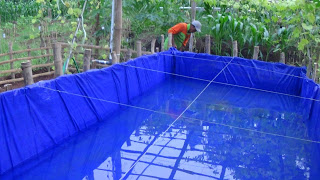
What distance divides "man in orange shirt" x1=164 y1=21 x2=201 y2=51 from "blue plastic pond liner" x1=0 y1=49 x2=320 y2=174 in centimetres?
49

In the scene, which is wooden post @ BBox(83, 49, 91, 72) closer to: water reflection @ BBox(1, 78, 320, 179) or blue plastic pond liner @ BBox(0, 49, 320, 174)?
blue plastic pond liner @ BBox(0, 49, 320, 174)

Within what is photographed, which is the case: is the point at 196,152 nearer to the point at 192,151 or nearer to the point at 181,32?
the point at 192,151

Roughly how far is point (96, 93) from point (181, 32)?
4115mm

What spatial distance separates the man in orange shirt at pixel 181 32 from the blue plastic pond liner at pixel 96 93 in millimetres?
494

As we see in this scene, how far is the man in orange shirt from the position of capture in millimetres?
8914

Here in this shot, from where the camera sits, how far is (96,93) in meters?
5.94

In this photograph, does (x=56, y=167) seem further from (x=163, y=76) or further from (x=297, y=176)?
(x=163, y=76)

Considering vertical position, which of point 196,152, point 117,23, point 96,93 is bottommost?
point 196,152

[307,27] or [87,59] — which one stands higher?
[307,27]

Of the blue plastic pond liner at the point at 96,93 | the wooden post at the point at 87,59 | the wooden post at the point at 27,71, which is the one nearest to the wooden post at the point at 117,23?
the blue plastic pond liner at the point at 96,93

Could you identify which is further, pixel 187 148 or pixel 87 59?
pixel 87 59

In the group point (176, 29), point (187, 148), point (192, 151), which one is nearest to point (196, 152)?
point (192, 151)

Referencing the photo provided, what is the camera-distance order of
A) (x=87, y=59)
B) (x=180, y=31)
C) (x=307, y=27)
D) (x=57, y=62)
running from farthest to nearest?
(x=180, y=31) → (x=307, y=27) → (x=87, y=59) → (x=57, y=62)

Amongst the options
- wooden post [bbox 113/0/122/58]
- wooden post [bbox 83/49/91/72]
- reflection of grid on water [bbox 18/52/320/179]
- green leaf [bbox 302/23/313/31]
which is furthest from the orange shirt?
reflection of grid on water [bbox 18/52/320/179]
